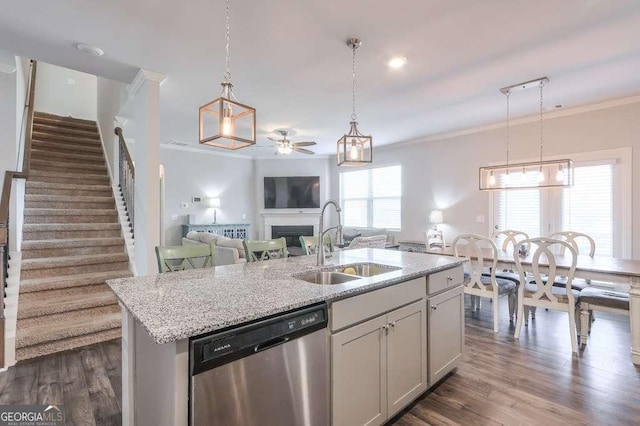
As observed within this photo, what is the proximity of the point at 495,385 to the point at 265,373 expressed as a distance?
2023 mm

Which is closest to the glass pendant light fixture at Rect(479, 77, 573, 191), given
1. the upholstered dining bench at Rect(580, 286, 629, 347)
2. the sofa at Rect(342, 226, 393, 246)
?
the upholstered dining bench at Rect(580, 286, 629, 347)

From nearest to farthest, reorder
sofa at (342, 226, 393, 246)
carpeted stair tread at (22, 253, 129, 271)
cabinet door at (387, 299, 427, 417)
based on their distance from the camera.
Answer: cabinet door at (387, 299, 427, 417) < carpeted stair tread at (22, 253, 129, 271) < sofa at (342, 226, 393, 246)

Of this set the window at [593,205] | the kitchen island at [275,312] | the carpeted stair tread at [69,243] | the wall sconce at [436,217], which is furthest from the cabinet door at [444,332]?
the carpeted stair tread at [69,243]

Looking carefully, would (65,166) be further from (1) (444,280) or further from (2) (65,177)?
(1) (444,280)

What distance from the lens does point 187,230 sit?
7.25 metres

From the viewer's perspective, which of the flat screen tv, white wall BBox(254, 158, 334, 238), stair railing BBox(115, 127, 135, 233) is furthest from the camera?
white wall BBox(254, 158, 334, 238)

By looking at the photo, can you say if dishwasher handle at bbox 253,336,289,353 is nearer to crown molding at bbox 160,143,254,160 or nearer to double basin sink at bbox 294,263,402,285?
double basin sink at bbox 294,263,402,285

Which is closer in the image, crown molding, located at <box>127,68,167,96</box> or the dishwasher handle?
the dishwasher handle

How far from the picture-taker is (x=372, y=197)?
26.0ft

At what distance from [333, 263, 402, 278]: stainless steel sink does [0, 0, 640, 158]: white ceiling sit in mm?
1891

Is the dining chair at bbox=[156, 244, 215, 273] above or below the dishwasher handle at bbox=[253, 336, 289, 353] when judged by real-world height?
above

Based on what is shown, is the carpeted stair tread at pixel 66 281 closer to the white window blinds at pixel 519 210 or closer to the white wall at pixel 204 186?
the white wall at pixel 204 186

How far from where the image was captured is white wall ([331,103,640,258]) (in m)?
4.44

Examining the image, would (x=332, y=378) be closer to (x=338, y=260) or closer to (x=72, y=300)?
(x=338, y=260)
